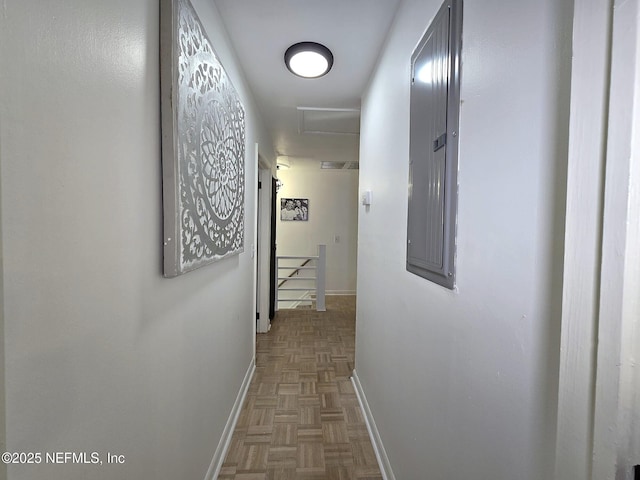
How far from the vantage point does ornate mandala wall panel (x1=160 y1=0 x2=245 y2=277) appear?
0.85 m

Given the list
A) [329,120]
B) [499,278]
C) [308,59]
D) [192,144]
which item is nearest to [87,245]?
[192,144]

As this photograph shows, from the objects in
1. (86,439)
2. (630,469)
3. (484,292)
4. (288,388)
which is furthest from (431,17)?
(288,388)

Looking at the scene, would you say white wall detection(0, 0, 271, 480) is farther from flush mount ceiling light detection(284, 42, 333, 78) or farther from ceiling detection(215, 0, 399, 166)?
flush mount ceiling light detection(284, 42, 333, 78)

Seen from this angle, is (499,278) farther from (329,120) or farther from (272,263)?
(272,263)

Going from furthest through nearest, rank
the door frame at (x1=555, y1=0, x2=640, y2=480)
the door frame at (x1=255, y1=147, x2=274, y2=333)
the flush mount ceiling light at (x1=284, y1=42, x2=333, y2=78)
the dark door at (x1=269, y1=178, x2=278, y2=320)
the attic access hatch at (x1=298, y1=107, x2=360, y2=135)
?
1. the dark door at (x1=269, y1=178, x2=278, y2=320)
2. the door frame at (x1=255, y1=147, x2=274, y2=333)
3. the attic access hatch at (x1=298, y1=107, x2=360, y2=135)
4. the flush mount ceiling light at (x1=284, y1=42, x2=333, y2=78)
5. the door frame at (x1=555, y1=0, x2=640, y2=480)

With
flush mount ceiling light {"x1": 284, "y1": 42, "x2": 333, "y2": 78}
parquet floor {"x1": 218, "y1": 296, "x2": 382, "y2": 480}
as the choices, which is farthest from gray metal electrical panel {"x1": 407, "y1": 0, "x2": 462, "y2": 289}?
parquet floor {"x1": 218, "y1": 296, "x2": 382, "y2": 480}

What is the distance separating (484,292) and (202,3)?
1561 millimetres

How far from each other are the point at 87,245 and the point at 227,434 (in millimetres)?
1565

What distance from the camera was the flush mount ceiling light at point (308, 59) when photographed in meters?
1.67

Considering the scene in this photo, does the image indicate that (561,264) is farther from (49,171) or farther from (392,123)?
(392,123)

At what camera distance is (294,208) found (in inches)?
220

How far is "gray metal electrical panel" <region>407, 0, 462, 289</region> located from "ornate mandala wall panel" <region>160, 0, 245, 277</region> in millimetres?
833

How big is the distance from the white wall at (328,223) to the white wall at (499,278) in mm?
4435

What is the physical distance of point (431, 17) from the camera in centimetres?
102
